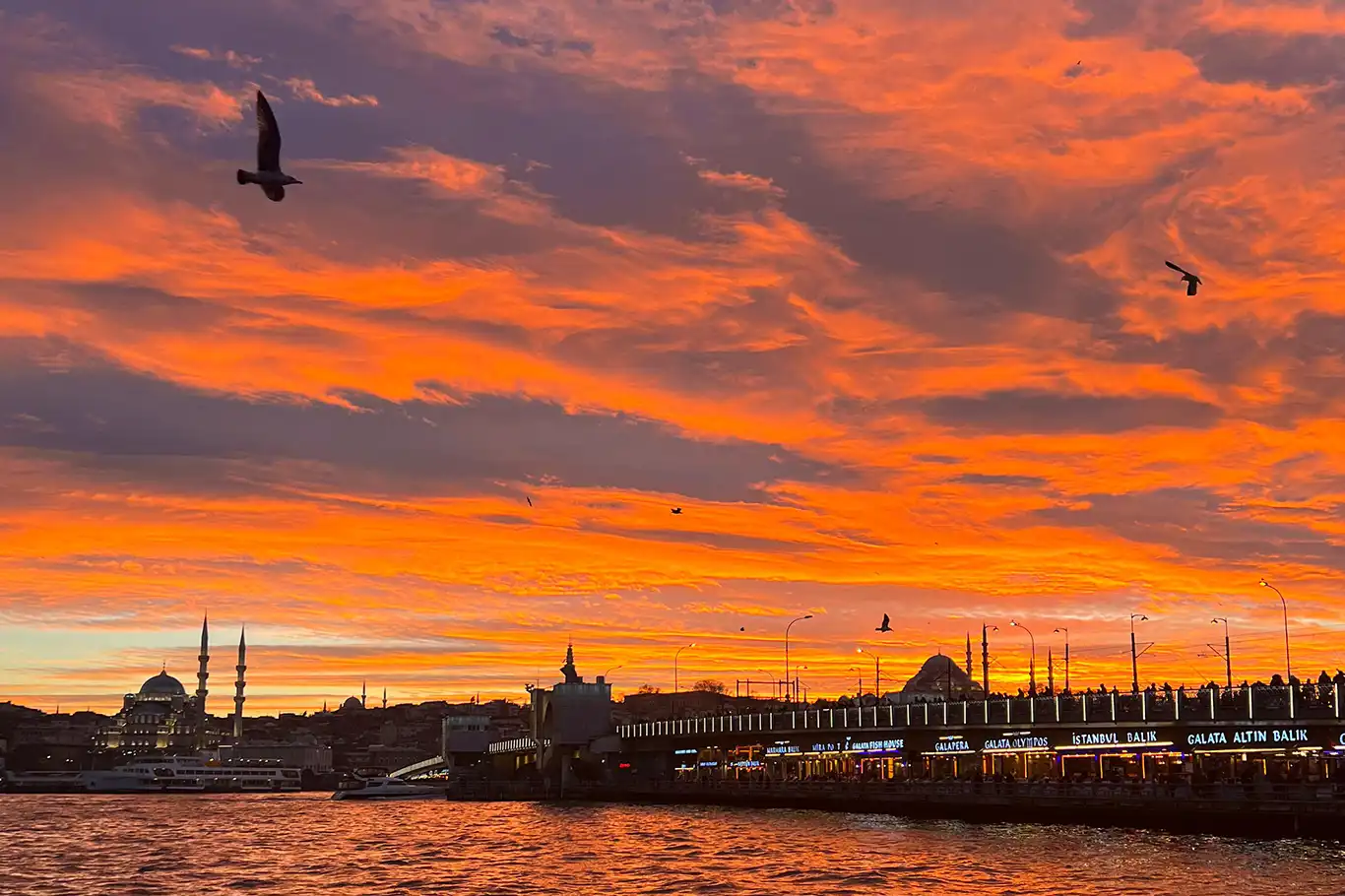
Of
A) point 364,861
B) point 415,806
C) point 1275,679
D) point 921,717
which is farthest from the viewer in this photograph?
point 415,806

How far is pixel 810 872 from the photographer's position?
80.8m

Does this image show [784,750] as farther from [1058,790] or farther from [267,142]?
[267,142]

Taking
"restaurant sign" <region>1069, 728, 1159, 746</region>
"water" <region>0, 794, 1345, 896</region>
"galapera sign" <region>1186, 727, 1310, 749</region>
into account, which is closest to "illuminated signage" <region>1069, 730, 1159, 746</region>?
"restaurant sign" <region>1069, 728, 1159, 746</region>

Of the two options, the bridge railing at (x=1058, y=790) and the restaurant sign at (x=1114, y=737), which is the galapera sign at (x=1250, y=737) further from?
the bridge railing at (x=1058, y=790)

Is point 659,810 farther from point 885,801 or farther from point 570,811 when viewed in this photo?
point 885,801

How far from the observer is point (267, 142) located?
101 feet

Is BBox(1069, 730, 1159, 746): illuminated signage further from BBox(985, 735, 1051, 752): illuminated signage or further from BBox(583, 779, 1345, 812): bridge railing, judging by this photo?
BBox(583, 779, 1345, 812): bridge railing

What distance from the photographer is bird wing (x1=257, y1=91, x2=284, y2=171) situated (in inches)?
1202

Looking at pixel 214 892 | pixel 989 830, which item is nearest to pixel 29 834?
pixel 214 892

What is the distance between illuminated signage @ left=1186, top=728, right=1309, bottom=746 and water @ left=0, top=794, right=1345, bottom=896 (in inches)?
601

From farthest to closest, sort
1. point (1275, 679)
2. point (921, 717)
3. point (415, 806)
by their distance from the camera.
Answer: point (415, 806)
point (921, 717)
point (1275, 679)

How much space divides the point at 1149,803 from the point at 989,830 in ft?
38.2

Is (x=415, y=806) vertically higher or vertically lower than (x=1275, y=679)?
lower

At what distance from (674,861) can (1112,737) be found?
4746 centimetres
